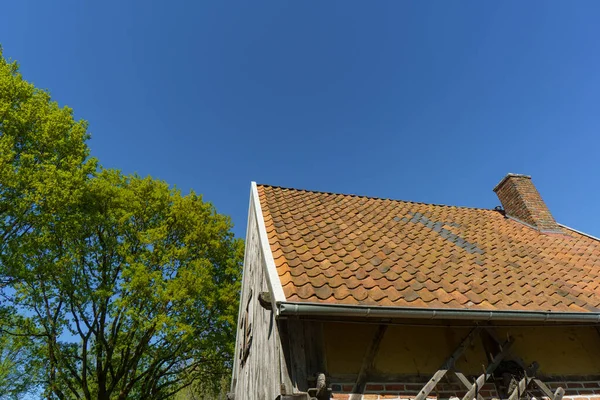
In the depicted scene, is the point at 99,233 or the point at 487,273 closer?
the point at 487,273

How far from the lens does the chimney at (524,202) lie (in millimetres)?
8820

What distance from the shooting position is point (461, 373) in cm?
428

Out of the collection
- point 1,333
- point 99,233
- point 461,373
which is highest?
point 99,233

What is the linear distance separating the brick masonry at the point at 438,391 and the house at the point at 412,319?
0.04ft

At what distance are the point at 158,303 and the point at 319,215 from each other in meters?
10.2

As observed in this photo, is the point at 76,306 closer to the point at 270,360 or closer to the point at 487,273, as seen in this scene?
the point at 270,360

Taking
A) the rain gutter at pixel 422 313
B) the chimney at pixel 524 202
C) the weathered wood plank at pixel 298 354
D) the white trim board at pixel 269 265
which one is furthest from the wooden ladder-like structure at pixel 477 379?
the chimney at pixel 524 202

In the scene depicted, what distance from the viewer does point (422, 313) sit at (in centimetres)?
403

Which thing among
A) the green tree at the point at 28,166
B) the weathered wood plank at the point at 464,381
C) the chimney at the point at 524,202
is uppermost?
the green tree at the point at 28,166

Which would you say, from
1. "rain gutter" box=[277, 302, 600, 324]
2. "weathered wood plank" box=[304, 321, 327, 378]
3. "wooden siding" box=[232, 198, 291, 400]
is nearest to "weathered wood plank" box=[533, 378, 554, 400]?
"rain gutter" box=[277, 302, 600, 324]

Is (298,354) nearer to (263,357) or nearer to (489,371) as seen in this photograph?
(263,357)

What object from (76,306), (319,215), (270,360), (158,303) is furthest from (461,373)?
(76,306)

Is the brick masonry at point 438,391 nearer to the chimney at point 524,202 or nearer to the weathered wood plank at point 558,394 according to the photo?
the weathered wood plank at point 558,394

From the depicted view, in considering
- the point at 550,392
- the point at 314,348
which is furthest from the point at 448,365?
the point at 314,348
